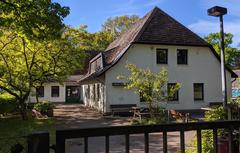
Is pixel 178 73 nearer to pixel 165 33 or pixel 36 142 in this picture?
pixel 165 33

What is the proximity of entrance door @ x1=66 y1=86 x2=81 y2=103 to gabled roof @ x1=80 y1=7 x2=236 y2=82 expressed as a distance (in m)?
24.3

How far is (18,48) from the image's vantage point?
25.0m

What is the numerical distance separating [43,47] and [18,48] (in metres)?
1.78

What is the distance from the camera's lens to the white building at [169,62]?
2791cm

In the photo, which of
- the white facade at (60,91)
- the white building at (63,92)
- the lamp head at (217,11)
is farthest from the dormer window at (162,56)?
the white facade at (60,91)

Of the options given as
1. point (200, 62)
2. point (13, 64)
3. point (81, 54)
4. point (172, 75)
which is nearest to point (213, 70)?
point (200, 62)

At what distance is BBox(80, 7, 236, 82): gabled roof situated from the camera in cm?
2845

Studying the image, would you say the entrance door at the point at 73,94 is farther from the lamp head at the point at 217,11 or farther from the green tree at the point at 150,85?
the lamp head at the point at 217,11

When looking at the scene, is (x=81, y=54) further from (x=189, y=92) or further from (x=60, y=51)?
(x=189, y=92)

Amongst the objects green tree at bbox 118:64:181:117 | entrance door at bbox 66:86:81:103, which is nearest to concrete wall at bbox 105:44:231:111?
green tree at bbox 118:64:181:117

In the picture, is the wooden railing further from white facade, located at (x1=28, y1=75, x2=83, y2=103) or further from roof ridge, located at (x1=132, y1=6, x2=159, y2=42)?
white facade, located at (x1=28, y1=75, x2=83, y2=103)

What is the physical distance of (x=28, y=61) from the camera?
25234mm

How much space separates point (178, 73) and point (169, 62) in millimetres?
1211

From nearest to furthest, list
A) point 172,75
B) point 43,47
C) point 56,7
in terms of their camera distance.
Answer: point 56,7, point 43,47, point 172,75
